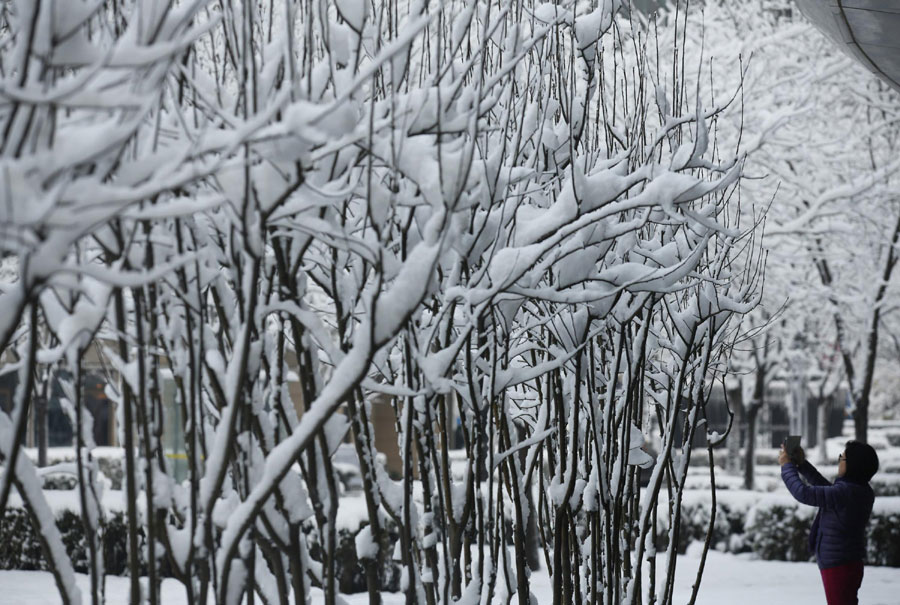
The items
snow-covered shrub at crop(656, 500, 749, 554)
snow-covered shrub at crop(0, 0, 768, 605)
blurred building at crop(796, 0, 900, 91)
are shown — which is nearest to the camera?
snow-covered shrub at crop(0, 0, 768, 605)

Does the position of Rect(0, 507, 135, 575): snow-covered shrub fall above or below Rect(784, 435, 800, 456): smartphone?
below

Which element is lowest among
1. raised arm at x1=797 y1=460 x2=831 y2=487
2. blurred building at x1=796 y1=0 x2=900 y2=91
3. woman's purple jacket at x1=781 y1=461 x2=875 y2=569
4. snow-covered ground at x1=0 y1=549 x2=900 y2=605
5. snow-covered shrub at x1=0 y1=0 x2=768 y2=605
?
snow-covered ground at x1=0 y1=549 x2=900 y2=605

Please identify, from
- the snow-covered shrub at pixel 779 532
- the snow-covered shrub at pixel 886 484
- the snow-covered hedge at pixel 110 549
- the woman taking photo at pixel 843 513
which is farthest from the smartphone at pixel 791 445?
the snow-covered shrub at pixel 886 484

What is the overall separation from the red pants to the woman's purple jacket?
0.12 feet

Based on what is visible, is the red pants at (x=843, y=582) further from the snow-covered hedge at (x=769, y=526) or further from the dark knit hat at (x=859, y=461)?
the snow-covered hedge at (x=769, y=526)

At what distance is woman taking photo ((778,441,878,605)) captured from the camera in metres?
5.71

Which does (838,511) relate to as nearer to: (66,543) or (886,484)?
(66,543)

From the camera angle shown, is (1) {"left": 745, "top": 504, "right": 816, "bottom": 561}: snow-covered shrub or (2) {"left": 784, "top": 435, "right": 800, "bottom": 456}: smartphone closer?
(2) {"left": 784, "top": 435, "right": 800, "bottom": 456}: smartphone

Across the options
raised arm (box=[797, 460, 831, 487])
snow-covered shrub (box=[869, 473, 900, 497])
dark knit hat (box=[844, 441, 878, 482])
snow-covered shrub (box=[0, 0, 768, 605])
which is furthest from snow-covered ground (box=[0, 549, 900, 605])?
snow-covered shrub (box=[0, 0, 768, 605])

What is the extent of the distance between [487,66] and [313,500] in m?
2.04

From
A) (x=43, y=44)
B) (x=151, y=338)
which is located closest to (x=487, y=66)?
(x=151, y=338)

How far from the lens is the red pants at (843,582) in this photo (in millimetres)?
5797

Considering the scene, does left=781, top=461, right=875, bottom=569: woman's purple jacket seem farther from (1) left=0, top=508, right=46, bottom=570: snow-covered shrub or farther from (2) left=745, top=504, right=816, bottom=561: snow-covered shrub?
(1) left=0, top=508, right=46, bottom=570: snow-covered shrub

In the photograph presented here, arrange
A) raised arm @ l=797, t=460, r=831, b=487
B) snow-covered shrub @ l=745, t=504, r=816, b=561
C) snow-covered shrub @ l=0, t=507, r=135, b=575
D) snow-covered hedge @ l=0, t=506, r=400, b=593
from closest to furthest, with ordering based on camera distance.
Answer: raised arm @ l=797, t=460, r=831, b=487 < snow-covered hedge @ l=0, t=506, r=400, b=593 < snow-covered shrub @ l=0, t=507, r=135, b=575 < snow-covered shrub @ l=745, t=504, r=816, b=561
